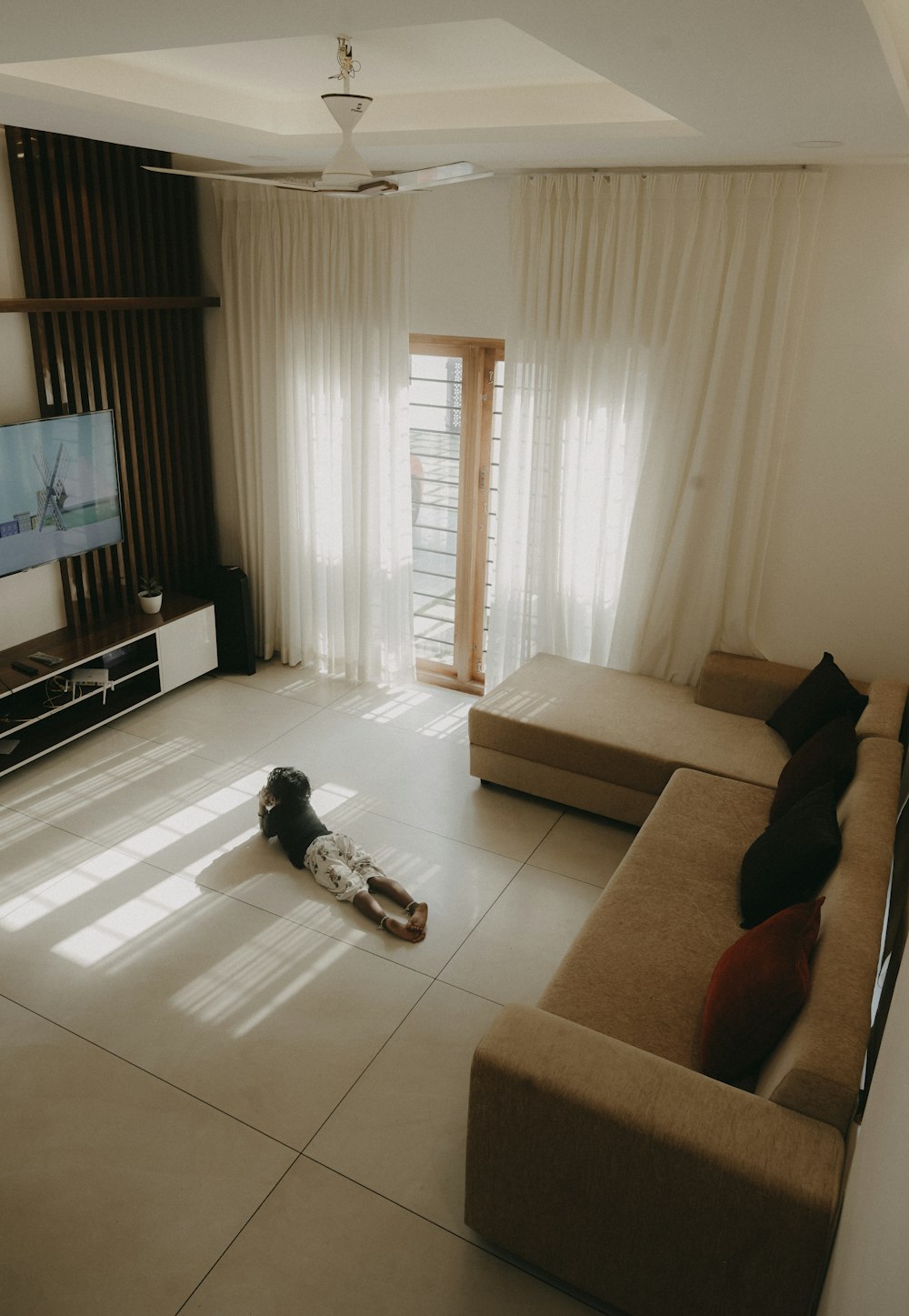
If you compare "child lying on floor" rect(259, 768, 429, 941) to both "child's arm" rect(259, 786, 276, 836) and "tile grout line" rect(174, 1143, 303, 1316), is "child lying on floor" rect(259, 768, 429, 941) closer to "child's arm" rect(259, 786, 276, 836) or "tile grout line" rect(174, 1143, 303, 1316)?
"child's arm" rect(259, 786, 276, 836)

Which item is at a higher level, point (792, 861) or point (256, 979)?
point (792, 861)

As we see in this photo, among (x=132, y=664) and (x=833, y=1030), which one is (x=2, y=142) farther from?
(x=833, y=1030)

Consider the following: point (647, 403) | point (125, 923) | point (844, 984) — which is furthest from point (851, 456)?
point (125, 923)

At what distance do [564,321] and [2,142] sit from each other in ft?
8.92

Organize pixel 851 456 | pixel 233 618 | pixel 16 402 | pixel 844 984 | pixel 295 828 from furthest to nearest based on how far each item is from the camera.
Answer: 1. pixel 233 618
2. pixel 16 402
3. pixel 851 456
4. pixel 295 828
5. pixel 844 984

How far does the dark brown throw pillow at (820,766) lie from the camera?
10.9 ft

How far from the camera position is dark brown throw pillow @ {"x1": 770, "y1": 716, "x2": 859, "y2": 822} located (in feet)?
10.9

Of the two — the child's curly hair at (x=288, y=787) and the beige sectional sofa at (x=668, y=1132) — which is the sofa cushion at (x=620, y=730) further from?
the beige sectional sofa at (x=668, y=1132)

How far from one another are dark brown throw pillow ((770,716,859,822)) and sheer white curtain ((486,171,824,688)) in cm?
102

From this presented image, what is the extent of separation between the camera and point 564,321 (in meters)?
4.44

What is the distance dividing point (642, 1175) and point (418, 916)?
1.58 metres

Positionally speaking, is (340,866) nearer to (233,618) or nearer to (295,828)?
(295,828)

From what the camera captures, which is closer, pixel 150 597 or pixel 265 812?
pixel 265 812

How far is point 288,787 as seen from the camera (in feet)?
12.6
